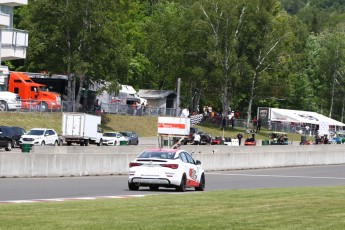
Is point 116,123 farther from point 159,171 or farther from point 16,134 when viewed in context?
point 159,171

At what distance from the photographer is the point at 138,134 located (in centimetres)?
8044

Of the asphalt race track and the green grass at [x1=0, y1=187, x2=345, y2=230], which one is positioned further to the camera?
the asphalt race track

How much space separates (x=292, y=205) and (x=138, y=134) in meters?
60.6

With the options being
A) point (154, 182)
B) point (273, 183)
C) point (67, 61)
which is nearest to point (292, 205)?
point (154, 182)

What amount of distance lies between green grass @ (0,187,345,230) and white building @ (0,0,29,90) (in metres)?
52.2

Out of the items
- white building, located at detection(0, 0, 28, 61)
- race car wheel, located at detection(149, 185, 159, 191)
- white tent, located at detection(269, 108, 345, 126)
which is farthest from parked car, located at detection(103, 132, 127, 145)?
white tent, located at detection(269, 108, 345, 126)

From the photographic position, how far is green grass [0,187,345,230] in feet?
50.1

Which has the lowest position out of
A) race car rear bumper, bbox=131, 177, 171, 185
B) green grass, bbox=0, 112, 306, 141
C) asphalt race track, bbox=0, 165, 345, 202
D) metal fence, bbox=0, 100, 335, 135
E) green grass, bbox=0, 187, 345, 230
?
asphalt race track, bbox=0, 165, 345, 202

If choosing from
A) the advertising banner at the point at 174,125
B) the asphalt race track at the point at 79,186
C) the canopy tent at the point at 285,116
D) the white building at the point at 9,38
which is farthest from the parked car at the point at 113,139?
the canopy tent at the point at 285,116

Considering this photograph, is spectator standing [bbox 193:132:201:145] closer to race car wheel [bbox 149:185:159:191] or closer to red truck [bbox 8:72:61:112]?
red truck [bbox 8:72:61:112]

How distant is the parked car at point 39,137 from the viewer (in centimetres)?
5714

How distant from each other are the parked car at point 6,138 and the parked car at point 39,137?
4.64ft

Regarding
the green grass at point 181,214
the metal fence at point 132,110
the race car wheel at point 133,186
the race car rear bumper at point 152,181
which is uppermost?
the metal fence at point 132,110

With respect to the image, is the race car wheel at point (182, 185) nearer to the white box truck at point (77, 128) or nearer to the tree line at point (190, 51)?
the white box truck at point (77, 128)
